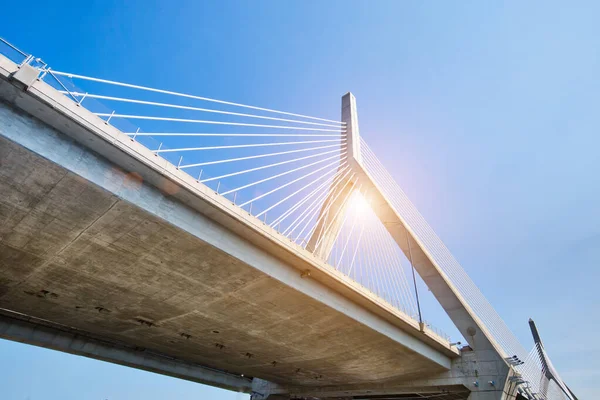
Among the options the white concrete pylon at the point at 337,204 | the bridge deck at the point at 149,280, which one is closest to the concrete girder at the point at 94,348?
the bridge deck at the point at 149,280

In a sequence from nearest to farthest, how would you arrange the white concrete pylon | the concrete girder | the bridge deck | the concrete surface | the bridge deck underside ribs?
the concrete surface < the bridge deck < the bridge deck underside ribs < the concrete girder < the white concrete pylon

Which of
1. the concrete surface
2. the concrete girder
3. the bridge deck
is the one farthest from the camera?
the concrete girder

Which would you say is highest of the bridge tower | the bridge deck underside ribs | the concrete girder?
the bridge tower

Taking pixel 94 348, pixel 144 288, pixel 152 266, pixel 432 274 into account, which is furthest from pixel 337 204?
pixel 94 348

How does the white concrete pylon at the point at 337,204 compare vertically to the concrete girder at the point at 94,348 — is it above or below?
above

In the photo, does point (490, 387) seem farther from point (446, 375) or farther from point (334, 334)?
point (334, 334)

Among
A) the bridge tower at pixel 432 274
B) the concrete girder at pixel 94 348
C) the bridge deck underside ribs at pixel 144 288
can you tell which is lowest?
the concrete girder at pixel 94 348

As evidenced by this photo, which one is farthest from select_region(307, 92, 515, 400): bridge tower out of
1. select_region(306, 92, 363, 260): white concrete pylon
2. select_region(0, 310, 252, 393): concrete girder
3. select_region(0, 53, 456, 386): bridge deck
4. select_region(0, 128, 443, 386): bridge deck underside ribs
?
select_region(0, 310, 252, 393): concrete girder

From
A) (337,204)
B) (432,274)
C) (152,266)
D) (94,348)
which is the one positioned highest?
(337,204)

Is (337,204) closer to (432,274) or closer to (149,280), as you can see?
(432,274)

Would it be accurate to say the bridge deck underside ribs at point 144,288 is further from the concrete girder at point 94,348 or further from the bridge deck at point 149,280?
the concrete girder at point 94,348

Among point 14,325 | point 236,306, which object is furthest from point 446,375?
point 14,325

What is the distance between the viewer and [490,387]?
84.3 feet

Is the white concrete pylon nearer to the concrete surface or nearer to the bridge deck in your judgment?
the bridge deck
